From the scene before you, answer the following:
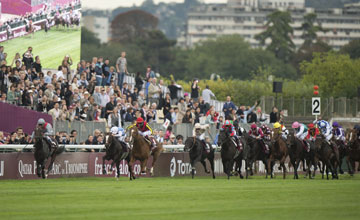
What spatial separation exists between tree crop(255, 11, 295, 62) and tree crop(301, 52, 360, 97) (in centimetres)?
5876

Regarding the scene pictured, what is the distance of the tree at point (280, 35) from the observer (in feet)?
438

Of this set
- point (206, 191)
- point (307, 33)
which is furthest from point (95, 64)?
point (307, 33)

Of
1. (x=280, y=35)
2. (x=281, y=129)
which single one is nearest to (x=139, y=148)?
(x=281, y=129)

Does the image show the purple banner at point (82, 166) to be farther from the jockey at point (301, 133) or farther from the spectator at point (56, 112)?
the jockey at point (301, 133)

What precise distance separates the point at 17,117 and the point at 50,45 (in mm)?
7272

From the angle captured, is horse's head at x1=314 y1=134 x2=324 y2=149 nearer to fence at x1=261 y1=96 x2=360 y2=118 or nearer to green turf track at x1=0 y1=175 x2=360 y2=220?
green turf track at x1=0 y1=175 x2=360 y2=220

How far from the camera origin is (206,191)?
2044cm

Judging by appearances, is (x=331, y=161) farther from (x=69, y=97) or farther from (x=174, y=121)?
(x=69, y=97)

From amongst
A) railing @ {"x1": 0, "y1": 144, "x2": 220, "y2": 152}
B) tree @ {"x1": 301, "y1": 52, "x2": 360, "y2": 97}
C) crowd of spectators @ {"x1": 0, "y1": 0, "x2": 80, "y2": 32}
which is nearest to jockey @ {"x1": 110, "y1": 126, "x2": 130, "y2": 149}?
railing @ {"x1": 0, "y1": 144, "x2": 220, "y2": 152}

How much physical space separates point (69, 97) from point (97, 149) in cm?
306

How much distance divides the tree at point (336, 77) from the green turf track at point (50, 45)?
33244 mm

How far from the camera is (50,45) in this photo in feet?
117

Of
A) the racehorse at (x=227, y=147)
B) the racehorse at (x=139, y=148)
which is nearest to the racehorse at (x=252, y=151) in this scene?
the racehorse at (x=227, y=147)

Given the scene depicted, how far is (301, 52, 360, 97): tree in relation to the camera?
67.9m
